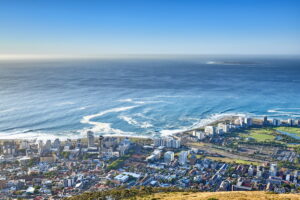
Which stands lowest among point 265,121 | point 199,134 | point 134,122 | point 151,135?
point 151,135

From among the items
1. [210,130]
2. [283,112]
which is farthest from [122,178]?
[283,112]

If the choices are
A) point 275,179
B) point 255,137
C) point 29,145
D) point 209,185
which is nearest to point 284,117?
point 255,137

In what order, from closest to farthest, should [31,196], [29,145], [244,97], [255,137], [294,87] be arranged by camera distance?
1. [31,196]
2. [29,145]
3. [255,137]
4. [244,97]
5. [294,87]

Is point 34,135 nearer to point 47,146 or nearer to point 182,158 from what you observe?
point 47,146

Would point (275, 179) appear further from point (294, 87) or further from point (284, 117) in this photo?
point (294, 87)

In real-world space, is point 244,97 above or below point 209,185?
above

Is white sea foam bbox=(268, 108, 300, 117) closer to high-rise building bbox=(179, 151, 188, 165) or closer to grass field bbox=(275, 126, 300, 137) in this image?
grass field bbox=(275, 126, 300, 137)

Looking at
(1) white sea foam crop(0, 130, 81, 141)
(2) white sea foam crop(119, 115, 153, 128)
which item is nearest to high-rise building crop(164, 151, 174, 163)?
(2) white sea foam crop(119, 115, 153, 128)

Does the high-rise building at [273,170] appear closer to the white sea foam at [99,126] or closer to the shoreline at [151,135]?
the shoreline at [151,135]

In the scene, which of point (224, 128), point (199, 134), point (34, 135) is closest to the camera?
point (34, 135)
